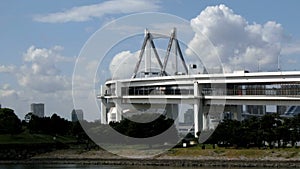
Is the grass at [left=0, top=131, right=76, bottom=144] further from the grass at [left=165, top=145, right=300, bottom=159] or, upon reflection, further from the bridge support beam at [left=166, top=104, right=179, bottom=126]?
the grass at [left=165, top=145, right=300, bottom=159]

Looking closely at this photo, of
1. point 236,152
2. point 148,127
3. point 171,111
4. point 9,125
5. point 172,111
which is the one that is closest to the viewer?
point 236,152

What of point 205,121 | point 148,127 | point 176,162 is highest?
point 205,121

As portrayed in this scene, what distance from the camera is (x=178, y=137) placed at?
183ft

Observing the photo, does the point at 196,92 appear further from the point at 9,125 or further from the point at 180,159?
the point at 9,125

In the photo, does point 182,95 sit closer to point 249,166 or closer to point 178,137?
point 178,137

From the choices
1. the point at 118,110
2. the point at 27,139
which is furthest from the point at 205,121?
the point at 27,139

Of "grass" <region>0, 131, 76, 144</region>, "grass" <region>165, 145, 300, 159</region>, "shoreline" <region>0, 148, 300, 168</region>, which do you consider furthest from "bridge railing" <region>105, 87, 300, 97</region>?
"grass" <region>0, 131, 76, 144</region>

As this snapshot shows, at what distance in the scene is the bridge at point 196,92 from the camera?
2010 inches

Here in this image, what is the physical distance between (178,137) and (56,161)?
12.8 meters

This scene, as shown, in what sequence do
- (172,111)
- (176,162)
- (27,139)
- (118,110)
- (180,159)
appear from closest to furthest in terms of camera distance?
(176,162)
(180,159)
(27,139)
(172,111)
(118,110)

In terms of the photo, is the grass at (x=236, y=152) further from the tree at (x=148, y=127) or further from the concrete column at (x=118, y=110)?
the concrete column at (x=118, y=110)

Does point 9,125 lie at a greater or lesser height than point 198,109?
lesser

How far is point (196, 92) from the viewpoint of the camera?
185 feet

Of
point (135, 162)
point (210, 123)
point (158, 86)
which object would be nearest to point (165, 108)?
point (158, 86)
